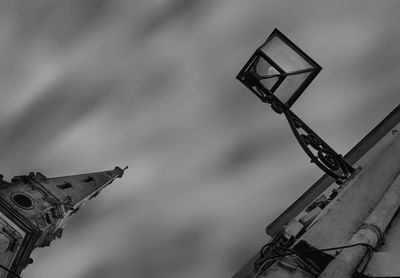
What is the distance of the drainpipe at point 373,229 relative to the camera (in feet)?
9.59

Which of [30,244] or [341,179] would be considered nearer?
[341,179]

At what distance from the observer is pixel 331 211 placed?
12.4 ft

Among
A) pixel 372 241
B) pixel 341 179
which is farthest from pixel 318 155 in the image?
pixel 372 241

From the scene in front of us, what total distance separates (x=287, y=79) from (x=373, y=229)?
83.0 inches

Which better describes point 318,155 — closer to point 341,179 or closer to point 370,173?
point 341,179

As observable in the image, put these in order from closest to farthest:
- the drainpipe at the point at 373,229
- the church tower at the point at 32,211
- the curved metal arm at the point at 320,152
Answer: the drainpipe at the point at 373,229 → the curved metal arm at the point at 320,152 → the church tower at the point at 32,211

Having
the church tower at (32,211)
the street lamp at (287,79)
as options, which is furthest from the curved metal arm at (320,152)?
the church tower at (32,211)

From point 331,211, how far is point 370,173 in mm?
720

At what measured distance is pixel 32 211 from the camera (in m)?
32.4

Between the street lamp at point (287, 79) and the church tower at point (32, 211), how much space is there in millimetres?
23308

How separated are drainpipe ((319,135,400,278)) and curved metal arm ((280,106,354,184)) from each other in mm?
510

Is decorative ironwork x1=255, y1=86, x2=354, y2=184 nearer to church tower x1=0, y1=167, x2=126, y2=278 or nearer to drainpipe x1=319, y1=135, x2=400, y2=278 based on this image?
drainpipe x1=319, y1=135, x2=400, y2=278

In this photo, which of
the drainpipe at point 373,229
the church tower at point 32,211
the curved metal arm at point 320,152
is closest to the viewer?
the drainpipe at point 373,229

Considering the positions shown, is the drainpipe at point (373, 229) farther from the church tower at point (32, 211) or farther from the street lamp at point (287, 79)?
the church tower at point (32, 211)
